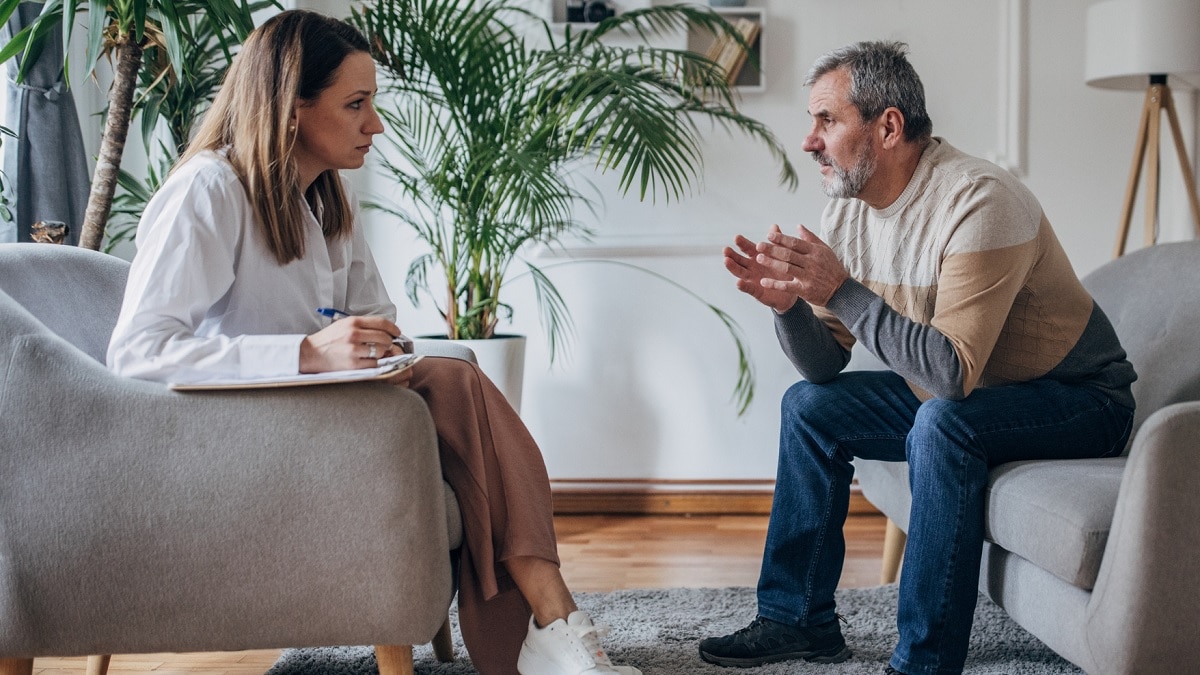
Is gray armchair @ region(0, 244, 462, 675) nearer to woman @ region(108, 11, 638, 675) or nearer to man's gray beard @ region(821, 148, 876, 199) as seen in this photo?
woman @ region(108, 11, 638, 675)

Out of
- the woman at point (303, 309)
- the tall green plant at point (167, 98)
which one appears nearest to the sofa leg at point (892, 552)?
the woman at point (303, 309)

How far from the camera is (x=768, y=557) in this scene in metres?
1.72

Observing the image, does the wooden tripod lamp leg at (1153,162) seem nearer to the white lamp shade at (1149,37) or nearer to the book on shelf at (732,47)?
the white lamp shade at (1149,37)

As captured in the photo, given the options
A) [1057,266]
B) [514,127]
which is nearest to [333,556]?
[1057,266]

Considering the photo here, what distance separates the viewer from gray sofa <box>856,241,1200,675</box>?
1.20 m

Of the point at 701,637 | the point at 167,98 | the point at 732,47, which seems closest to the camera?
the point at 701,637

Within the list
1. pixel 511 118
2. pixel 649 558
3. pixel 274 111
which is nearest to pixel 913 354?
pixel 274 111

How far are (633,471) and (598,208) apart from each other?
75cm

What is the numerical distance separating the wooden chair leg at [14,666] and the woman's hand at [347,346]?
0.51 m

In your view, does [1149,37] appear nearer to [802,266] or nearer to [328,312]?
[802,266]

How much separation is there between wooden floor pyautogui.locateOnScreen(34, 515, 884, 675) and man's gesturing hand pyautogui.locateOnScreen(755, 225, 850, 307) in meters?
0.91

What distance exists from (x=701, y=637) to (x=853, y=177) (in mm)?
837

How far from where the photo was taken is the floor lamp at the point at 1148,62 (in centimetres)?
248

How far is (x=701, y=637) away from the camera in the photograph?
6.02ft
